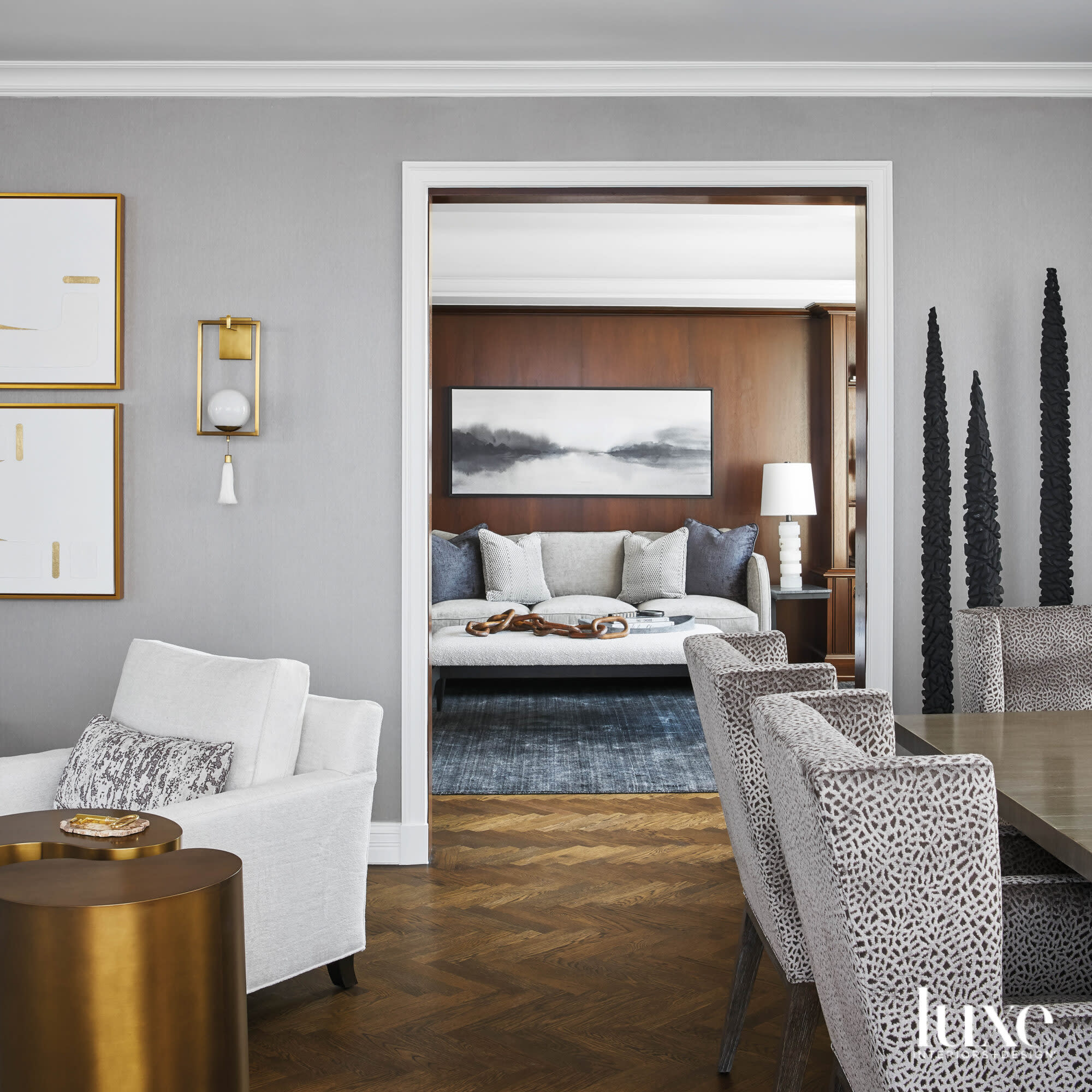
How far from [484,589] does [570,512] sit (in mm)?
896

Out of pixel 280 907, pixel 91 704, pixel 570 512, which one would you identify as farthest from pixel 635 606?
pixel 280 907

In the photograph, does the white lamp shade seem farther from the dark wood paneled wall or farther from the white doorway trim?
the white doorway trim

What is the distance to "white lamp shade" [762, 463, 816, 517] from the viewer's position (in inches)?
Answer: 257

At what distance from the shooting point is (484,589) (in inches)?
261

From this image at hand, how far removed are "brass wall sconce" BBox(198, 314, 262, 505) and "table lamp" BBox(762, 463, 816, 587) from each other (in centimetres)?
413

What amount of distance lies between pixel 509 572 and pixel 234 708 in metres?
4.08

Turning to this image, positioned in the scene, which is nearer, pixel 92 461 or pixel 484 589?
pixel 92 461

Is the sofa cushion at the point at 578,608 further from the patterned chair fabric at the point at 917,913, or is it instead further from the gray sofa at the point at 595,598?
the patterned chair fabric at the point at 917,913

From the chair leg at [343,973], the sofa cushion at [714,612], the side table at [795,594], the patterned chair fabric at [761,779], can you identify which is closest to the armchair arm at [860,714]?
the patterned chair fabric at [761,779]

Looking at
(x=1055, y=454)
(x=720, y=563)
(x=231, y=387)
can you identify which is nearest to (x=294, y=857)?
(x=231, y=387)

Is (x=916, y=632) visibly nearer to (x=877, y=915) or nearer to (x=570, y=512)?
(x=877, y=915)

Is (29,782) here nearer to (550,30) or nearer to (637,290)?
(550,30)

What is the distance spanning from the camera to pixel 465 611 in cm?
617

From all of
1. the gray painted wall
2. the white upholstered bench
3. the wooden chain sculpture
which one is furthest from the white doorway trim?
the wooden chain sculpture
